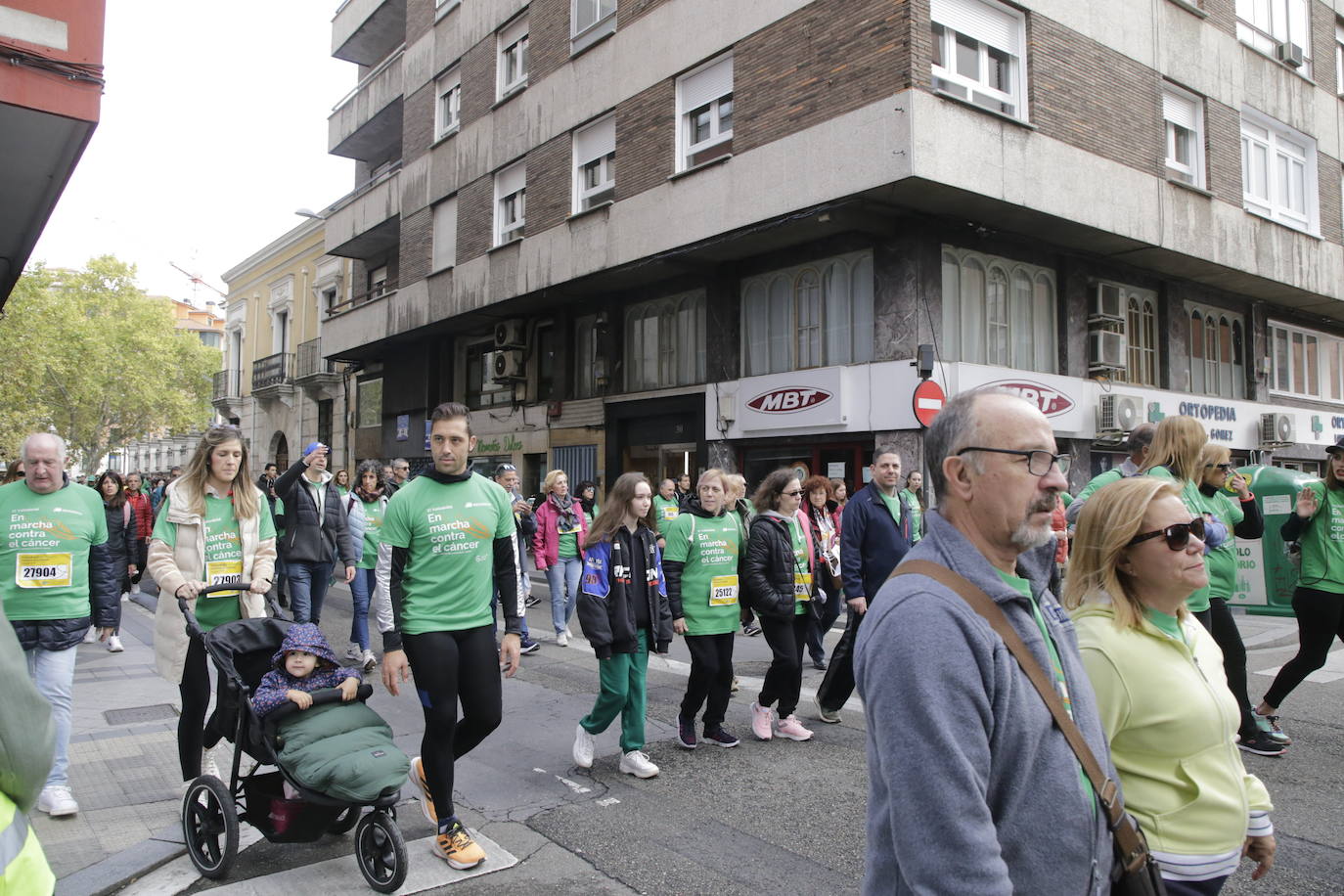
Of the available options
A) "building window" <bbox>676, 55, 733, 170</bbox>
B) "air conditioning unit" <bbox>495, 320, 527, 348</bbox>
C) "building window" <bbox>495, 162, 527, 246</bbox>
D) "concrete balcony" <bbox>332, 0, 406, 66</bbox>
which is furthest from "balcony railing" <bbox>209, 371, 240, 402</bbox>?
"building window" <bbox>676, 55, 733, 170</bbox>

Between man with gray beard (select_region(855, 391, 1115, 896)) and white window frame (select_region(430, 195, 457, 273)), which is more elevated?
white window frame (select_region(430, 195, 457, 273))

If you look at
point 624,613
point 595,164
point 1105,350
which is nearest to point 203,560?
point 624,613

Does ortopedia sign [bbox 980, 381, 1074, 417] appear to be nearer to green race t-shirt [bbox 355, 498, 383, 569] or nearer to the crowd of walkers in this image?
the crowd of walkers

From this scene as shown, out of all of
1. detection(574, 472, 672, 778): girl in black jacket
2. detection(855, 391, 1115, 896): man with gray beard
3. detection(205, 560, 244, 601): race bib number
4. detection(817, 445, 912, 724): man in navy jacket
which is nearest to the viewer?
detection(855, 391, 1115, 896): man with gray beard

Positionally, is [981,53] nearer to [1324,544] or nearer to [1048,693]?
[1324,544]

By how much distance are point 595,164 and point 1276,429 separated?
1476 centimetres

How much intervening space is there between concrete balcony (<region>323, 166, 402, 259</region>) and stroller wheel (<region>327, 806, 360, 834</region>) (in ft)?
73.4

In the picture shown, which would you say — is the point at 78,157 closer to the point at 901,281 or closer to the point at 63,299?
the point at 901,281

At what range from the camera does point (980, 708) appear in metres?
1.66

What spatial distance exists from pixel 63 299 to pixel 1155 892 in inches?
1943

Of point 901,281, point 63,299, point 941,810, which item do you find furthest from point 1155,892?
point 63,299

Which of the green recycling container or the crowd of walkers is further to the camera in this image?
the green recycling container

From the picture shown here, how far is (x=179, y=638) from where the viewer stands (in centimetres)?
481

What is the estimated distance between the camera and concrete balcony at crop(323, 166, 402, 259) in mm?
25047
